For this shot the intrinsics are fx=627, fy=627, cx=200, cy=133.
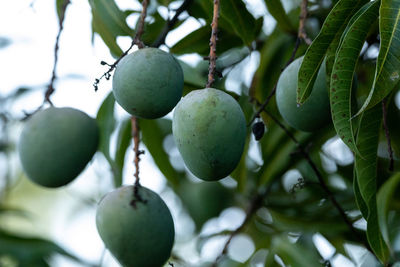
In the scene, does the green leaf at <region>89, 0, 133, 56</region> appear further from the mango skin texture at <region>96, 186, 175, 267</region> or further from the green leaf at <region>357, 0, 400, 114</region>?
the green leaf at <region>357, 0, 400, 114</region>

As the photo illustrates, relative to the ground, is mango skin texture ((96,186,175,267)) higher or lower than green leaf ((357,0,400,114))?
lower

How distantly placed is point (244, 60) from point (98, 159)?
46 centimetres

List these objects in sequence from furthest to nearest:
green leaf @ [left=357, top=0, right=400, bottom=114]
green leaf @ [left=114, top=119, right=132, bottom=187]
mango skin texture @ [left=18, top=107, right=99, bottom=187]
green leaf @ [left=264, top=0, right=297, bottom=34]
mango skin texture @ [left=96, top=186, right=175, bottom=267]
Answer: green leaf @ [left=114, top=119, right=132, bottom=187]
green leaf @ [left=264, top=0, right=297, bottom=34]
mango skin texture @ [left=18, top=107, right=99, bottom=187]
mango skin texture @ [left=96, top=186, right=175, bottom=267]
green leaf @ [left=357, top=0, right=400, bottom=114]

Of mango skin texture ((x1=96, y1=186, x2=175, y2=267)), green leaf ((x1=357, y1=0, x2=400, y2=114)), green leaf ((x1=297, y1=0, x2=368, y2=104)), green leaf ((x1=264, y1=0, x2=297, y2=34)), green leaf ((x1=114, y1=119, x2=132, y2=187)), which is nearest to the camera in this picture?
green leaf ((x1=357, y1=0, x2=400, y2=114))

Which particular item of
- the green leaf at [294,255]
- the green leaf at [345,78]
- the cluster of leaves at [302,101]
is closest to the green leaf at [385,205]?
the cluster of leaves at [302,101]

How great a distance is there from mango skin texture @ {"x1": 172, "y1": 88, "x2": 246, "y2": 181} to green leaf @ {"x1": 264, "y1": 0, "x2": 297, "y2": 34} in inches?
19.7

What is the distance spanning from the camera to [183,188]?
6.61ft

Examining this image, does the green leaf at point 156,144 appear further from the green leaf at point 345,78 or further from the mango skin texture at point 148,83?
the green leaf at point 345,78

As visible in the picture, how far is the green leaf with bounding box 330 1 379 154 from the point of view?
80 cm

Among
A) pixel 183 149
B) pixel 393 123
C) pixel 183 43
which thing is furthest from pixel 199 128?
pixel 393 123

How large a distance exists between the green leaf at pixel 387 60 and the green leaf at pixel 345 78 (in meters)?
0.05

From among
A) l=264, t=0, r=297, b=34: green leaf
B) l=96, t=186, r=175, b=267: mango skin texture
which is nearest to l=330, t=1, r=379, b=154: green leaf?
l=96, t=186, r=175, b=267: mango skin texture

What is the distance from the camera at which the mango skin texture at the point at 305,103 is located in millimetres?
954

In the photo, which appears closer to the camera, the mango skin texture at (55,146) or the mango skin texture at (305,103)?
the mango skin texture at (305,103)
